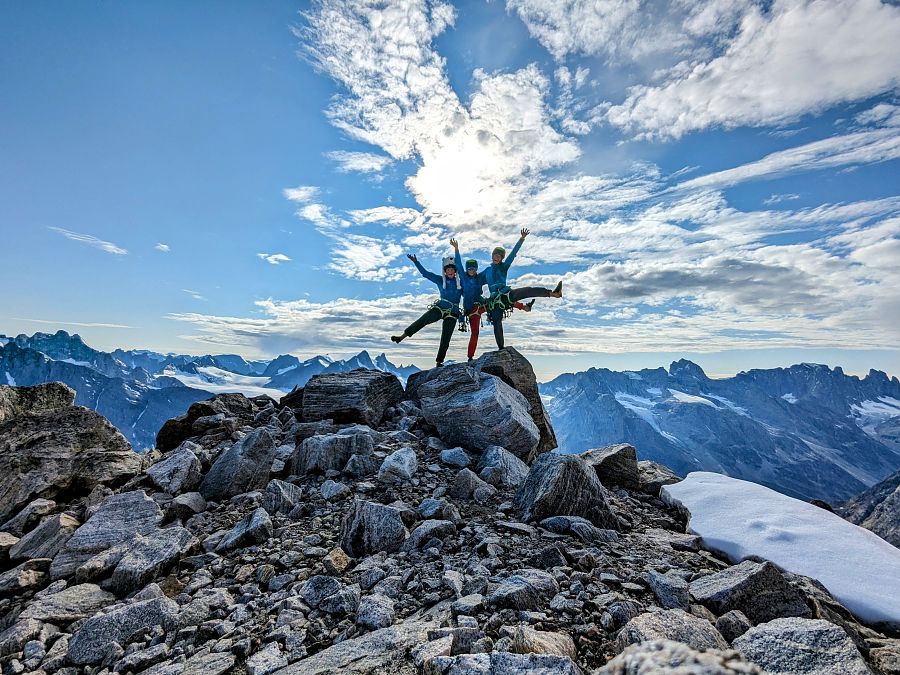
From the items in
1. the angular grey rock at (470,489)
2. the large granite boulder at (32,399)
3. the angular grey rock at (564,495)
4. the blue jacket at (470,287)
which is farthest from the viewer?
the blue jacket at (470,287)

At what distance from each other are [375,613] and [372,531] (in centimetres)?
207

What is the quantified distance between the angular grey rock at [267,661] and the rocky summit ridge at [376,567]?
0.7 inches

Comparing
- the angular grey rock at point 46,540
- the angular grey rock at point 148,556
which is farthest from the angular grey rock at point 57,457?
the angular grey rock at point 148,556

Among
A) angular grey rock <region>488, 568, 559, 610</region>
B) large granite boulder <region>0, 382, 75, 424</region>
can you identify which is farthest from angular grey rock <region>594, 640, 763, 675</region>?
large granite boulder <region>0, 382, 75, 424</region>

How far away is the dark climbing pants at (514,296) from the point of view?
62.2ft

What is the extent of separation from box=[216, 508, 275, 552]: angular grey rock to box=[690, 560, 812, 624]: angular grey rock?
6930 mm

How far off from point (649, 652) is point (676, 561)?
5.59m

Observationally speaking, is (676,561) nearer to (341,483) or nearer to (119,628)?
(341,483)

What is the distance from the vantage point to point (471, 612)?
491 cm

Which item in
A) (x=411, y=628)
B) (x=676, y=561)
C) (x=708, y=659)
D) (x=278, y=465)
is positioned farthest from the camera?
(x=278, y=465)

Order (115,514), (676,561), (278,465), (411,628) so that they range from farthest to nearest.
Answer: (278,465) → (115,514) → (676,561) → (411,628)

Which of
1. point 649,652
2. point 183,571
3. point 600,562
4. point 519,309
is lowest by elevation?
point 183,571

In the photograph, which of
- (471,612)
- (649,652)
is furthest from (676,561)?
(649,652)

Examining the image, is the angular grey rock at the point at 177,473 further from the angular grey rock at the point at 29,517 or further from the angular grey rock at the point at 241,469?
the angular grey rock at the point at 29,517
